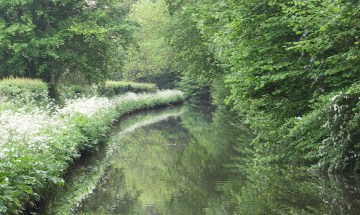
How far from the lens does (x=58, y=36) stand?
962 inches

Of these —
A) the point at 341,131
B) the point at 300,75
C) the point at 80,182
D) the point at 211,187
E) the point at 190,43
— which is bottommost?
the point at 211,187

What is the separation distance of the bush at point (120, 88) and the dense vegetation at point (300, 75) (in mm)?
20864

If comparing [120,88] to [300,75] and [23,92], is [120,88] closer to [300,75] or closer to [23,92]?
[23,92]

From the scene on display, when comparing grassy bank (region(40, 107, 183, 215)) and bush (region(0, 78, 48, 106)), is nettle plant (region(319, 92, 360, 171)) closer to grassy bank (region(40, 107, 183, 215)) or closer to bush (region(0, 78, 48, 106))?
grassy bank (region(40, 107, 183, 215))

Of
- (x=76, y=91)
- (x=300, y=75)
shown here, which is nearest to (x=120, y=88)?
(x=76, y=91)

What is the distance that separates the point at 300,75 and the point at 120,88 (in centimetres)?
3024

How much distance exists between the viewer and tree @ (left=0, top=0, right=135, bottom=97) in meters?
24.0

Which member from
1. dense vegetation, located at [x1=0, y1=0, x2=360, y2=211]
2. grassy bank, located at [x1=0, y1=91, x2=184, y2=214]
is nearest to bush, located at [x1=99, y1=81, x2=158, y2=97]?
dense vegetation, located at [x1=0, y1=0, x2=360, y2=211]

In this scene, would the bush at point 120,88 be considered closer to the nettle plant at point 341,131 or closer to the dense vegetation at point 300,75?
the dense vegetation at point 300,75

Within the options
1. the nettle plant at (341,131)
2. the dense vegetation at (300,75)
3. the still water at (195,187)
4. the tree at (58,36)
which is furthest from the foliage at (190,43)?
the nettle plant at (341,131)

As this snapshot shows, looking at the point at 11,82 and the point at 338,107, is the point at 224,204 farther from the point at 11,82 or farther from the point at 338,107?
the point at 11,82

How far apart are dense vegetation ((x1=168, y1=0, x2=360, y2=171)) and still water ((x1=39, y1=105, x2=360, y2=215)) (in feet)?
2.18

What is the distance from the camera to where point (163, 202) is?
9492 mm

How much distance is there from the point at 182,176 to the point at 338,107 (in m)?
4.46
